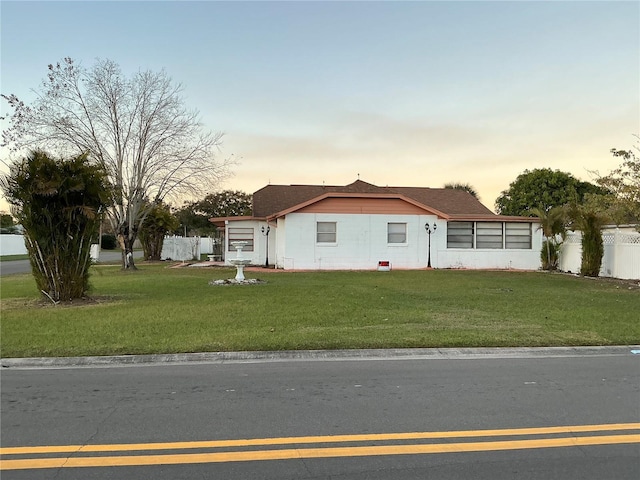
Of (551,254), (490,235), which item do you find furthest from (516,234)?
(551,254)

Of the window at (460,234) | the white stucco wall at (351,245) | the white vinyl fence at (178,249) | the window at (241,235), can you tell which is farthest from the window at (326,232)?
the white vinyl fence at (178,249)

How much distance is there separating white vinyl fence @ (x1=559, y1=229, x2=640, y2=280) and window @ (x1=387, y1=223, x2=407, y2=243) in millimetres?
8206

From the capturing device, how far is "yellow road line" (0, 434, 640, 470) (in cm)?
399

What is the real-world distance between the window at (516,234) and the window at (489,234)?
445 mm

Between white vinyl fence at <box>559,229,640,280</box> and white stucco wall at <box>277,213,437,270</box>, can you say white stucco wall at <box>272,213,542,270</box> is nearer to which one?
white stucco wall at <box>277,213,437,270</box>

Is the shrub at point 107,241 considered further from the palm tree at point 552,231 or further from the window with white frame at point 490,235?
the palm tree at point 552,231

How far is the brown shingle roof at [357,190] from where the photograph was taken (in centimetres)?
2989

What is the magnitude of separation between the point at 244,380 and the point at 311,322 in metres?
3.69

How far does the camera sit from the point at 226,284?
1764 cm

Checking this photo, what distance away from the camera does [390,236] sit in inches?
1037

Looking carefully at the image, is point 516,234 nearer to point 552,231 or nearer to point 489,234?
point 489,234

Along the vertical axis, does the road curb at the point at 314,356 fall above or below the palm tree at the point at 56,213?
below

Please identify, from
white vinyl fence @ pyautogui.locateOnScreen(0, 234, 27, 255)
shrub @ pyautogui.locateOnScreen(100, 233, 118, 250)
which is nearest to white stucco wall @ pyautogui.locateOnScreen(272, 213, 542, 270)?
white vinyl fence @ pyautogui.locateOnScreen(0, 234, 27, 255)

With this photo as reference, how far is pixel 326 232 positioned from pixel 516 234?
10.4 m
